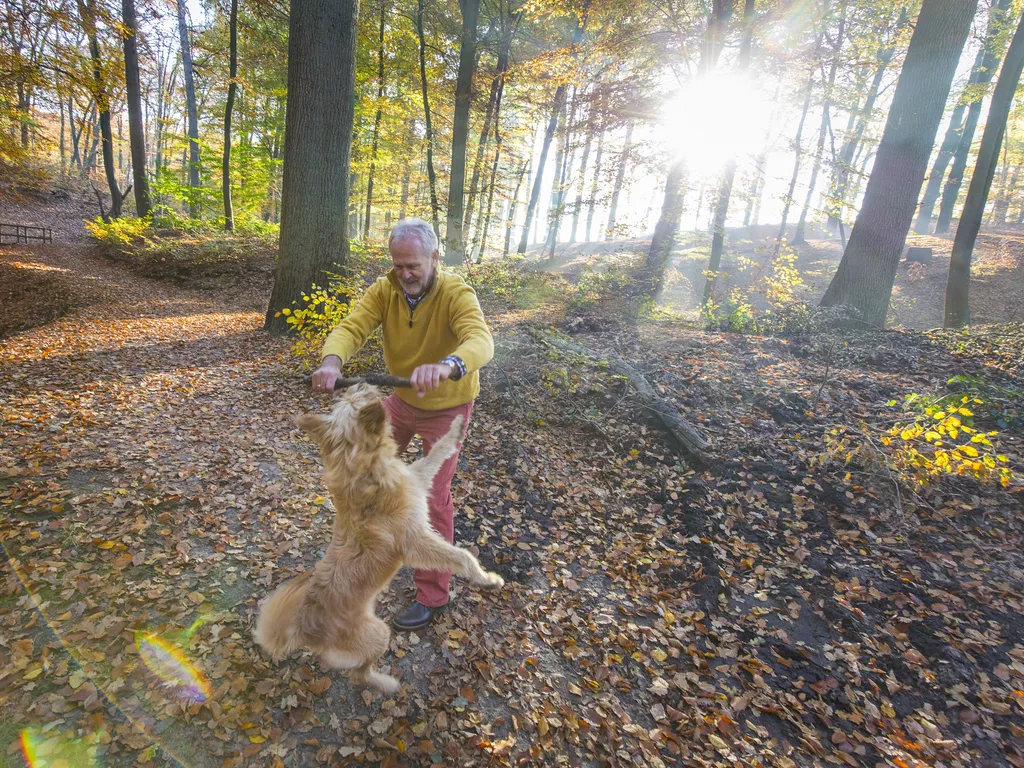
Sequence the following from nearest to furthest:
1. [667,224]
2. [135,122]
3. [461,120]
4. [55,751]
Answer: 1. [55,751]
2. [461,120]
3. [667,224]
4. [135,122]

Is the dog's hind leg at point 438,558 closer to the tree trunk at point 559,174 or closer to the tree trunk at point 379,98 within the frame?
the tree trunk at point 559,174

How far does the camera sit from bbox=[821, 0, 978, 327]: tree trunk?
27.1 feet

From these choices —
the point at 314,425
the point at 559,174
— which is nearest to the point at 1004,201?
the point at 559,174

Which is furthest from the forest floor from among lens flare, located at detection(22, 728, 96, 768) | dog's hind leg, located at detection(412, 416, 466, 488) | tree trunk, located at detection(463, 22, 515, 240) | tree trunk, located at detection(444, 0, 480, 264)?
lens flare, located at detection(22, 728, 96, 768)

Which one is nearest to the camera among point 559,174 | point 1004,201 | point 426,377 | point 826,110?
point 426,377

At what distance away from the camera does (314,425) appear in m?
2.69

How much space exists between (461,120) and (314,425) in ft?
47.1

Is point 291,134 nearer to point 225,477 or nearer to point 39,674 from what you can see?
point 225,477

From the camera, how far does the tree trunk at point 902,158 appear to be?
27.1 feet

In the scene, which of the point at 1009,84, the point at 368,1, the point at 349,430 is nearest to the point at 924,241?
the point at 1009,84

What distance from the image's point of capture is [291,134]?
751 cm

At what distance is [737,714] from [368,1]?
21.5 meters

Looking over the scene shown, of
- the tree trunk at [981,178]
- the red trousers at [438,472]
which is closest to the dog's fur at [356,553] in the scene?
the red trousers at [438,472]

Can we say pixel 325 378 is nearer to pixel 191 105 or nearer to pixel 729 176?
pixel 729 176
